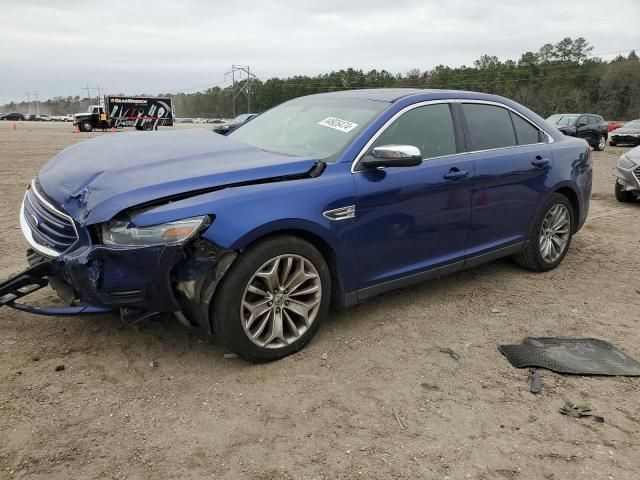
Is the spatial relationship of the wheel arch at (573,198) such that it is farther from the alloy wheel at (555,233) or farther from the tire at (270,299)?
the tire at (270,299)

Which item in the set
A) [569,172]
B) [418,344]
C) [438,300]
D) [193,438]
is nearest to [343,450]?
[193,438]

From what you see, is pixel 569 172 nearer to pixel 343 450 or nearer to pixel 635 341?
pixel 635 341

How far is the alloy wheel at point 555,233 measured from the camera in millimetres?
5152

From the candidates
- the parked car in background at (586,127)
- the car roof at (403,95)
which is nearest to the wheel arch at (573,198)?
the car roof at (403,95)

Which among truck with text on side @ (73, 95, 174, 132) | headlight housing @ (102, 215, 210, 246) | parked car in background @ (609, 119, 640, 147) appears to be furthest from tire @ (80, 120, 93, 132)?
headlight housing @ (102, 215, 210, 246)

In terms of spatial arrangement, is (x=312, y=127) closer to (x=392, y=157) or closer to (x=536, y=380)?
(x=392, y=157)

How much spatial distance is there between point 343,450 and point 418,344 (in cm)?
130

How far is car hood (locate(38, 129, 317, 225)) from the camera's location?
9.75 feet

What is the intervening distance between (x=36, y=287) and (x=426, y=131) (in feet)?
9.60

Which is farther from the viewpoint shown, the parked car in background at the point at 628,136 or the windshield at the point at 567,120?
the parked car in background at the point at 628,136

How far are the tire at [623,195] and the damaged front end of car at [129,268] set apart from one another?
8.66 metres

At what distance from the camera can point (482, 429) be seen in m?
2.74

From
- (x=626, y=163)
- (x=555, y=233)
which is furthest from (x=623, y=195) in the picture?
(x=555, y=233)

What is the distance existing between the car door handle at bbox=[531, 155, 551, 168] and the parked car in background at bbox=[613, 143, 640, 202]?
490 cm
